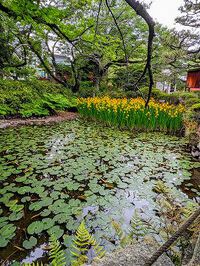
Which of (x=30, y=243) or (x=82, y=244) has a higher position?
(x=82, y=244)

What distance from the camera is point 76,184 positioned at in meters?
2.63

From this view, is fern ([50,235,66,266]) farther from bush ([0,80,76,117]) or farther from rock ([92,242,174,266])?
bush ([0,80,76,117])

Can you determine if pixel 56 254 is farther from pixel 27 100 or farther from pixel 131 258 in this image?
pixel 27 100

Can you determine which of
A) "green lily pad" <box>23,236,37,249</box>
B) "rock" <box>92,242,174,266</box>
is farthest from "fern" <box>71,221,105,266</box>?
"green lily pad" <box>23,236,37,249</box>

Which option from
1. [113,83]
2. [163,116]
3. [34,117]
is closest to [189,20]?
[163,116]

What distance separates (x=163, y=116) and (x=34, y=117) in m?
4.44

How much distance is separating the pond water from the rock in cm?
84

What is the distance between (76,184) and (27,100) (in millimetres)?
5541

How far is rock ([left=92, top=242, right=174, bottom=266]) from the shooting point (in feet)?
2.66

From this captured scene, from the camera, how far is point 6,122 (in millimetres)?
6137

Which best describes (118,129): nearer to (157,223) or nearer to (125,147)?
(125,147)

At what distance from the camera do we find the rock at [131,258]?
81cm

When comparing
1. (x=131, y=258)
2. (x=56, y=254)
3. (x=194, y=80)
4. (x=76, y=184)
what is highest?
(x=194, y=80)

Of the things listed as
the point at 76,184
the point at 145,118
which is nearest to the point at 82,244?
the point at 76,184
